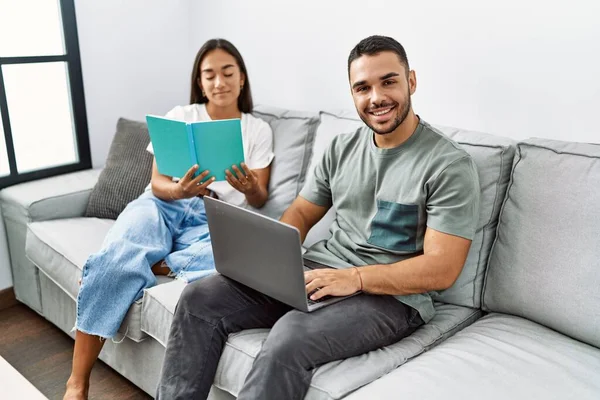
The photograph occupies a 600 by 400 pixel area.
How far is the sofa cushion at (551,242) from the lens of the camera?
5.06 feet

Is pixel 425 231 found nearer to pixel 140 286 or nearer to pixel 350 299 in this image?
pixel 350 299

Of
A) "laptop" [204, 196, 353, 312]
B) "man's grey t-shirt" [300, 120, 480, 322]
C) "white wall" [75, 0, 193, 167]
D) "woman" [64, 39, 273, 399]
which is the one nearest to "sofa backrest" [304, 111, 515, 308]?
"man's grey t-shirt" [300, 120, 480, 322]

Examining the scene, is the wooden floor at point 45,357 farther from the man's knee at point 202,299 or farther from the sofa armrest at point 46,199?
the man's knee at point 202,299

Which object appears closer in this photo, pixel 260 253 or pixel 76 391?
pixel 260 253

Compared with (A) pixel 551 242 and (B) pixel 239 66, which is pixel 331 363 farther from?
(B) pixel 239 66

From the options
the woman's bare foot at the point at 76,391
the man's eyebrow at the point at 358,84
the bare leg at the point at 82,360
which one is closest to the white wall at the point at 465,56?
the man's eyebrow at the point at 358,84

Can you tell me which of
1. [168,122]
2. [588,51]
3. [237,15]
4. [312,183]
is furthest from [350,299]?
[237,15]

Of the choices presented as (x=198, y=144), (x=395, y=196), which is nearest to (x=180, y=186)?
(x=198, y=144)

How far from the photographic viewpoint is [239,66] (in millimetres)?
2340

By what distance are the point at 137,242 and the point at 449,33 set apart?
124 cm

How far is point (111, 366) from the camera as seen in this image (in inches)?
84.4

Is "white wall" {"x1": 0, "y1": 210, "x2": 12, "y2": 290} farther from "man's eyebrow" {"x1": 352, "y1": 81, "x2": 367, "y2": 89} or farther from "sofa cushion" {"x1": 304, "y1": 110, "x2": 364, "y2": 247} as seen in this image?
"man's eyebrow" {"x1": 352, "y1": 81, "x2": 367, "y2": 89}

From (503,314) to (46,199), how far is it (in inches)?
68.8

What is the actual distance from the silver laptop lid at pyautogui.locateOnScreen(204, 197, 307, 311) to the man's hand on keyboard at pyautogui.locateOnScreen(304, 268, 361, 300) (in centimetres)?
7
